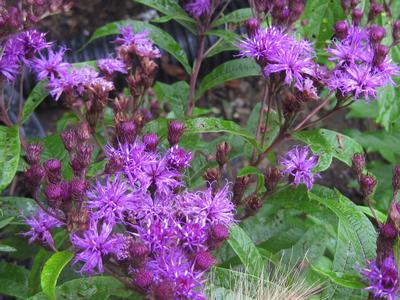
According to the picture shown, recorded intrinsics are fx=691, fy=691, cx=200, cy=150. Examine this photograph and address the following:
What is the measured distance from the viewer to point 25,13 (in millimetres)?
1787

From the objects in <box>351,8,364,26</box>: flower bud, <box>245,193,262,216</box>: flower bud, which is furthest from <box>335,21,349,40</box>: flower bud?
<box>245,193,262,216</box>: flower bud

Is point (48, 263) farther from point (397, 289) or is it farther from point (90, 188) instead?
point (397, 289)

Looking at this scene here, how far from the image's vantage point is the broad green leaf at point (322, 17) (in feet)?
6.56

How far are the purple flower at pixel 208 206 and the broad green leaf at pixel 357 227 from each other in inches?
11.3

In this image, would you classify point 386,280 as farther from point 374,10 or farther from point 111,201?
point 374,10

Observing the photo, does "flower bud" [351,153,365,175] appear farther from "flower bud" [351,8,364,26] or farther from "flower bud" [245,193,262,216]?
"flower bud" [351,8,364,26]

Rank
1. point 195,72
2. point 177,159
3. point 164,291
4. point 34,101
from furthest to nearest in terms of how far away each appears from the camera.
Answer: point 195,72, point 34,101, point 177,159, point 164,291

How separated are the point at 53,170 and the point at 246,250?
1.51 feet

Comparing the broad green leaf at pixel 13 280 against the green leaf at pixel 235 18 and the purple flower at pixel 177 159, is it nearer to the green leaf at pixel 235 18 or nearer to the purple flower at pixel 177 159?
the purple flower at pixel 177 159

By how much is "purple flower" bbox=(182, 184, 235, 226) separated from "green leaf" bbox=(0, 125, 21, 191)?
390 mm

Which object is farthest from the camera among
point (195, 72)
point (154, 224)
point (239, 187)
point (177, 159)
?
point (195, 72)

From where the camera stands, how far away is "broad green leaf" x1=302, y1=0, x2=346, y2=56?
2000mm

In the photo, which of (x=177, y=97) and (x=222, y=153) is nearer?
(x=222, y=153)

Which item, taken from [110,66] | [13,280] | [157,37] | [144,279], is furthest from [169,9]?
[144,279]
